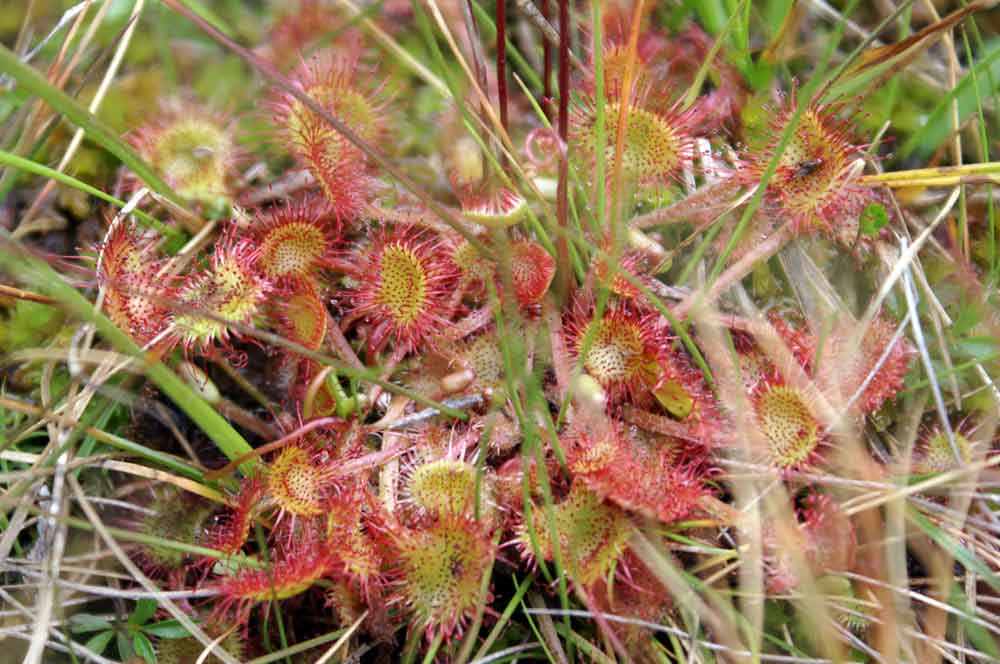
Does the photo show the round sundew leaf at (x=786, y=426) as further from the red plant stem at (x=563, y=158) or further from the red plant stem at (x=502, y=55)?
the red plant stem at (x=502, y=55)

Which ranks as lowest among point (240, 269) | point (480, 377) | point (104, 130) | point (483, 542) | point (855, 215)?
point (483, 542)

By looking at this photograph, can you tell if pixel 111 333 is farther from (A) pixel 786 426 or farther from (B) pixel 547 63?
(A) pixel 786 426

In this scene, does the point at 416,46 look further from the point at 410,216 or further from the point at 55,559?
the point at 55,559

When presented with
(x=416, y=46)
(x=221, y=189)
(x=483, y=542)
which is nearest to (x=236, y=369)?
(x=221, y=189)

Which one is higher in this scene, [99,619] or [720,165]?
[720,165]

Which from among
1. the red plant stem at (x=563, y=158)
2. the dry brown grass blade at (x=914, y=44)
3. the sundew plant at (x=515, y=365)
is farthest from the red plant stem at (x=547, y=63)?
the dry brown grass blade at (x=914, y=44)

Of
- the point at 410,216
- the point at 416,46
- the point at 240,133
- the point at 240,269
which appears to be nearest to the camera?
the point at 240,269
